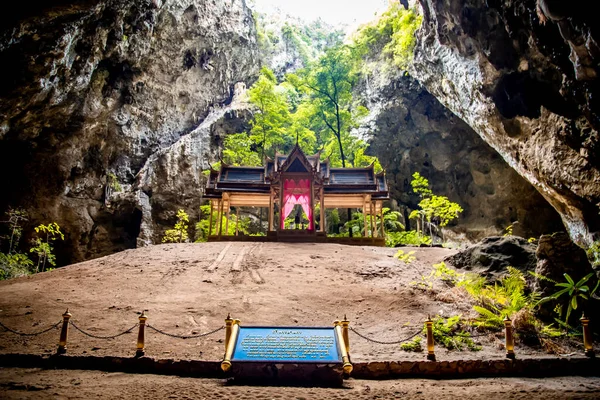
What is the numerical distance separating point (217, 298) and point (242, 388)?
475cm

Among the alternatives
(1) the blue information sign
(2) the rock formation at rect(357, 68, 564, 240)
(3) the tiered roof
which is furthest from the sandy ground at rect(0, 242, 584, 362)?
(2) the rock formation at rect(357, 68, 564, 240)

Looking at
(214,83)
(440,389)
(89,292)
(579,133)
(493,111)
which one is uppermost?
(214,83)

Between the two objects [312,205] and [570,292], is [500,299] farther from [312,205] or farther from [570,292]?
[312,205]

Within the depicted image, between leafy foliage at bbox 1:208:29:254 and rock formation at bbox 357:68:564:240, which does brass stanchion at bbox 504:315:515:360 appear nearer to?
rock formation at bbox 357:68:564:240

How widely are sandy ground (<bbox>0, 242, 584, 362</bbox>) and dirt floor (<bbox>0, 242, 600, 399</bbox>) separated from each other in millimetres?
32

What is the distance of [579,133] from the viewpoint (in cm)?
885

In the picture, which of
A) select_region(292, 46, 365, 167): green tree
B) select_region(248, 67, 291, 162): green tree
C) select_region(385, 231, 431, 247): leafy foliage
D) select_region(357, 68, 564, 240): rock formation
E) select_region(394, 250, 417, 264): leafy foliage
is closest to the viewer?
select_region(394, 250, 417, 264): leafy foliage

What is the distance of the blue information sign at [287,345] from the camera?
5295mm

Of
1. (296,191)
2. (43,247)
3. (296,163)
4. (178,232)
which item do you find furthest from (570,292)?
(43,247)

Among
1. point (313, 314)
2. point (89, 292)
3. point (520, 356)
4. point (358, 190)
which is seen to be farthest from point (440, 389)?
point (358, 190)

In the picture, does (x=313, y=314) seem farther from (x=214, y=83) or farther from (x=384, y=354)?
(x=214, y=83)

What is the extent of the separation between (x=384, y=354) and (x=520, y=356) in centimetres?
253

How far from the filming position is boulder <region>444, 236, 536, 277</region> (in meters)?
10.5

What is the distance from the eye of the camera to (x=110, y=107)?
2325 cm
